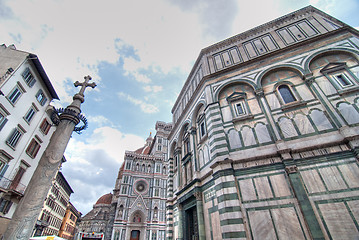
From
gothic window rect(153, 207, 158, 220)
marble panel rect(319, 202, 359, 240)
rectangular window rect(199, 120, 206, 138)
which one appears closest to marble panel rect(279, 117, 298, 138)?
marble panel rect(319, 202, 359, 240)

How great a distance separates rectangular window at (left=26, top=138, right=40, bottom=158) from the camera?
17125mm

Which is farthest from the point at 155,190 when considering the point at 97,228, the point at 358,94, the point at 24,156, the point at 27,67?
the point at 358,94

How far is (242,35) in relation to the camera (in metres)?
12.7

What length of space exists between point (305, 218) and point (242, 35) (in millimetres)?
11431

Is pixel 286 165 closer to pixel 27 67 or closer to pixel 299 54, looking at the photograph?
pixel 299 54

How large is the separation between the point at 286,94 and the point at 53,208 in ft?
127

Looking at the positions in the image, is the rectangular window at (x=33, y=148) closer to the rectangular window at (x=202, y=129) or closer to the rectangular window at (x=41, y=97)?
the rectangular window at (x=41, y=97)

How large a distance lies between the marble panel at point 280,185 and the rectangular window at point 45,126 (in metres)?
21.7

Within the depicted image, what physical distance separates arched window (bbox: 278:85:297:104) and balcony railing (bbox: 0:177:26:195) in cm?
2012

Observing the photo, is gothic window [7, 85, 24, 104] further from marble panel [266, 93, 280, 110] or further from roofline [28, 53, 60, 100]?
marble panel [266, 93, 280, 110]

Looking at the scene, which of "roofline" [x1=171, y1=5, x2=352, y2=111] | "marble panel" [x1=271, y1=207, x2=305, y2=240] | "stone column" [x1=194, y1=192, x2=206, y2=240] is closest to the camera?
"marble panel" [x1=271, y1=207, x2=305, y2=240]

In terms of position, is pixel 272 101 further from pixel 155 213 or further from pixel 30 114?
pixel 155 213

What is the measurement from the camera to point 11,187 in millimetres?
14906

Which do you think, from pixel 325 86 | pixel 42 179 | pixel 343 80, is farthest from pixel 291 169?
pixel 42 179
